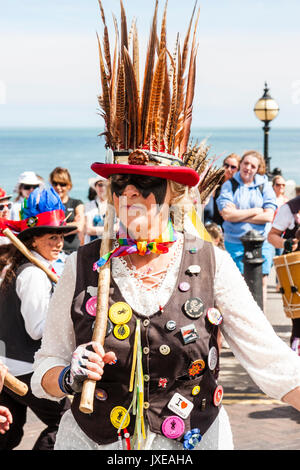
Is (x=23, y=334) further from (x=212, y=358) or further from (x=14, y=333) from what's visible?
(x=212, y=358)

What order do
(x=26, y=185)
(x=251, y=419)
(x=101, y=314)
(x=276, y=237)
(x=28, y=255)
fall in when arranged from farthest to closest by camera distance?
(x=26, y=185) → (x=276, y=237) → (x=251, y=419) → (x=28, y=255) → (x=101, y=314)

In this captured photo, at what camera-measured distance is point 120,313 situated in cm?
258

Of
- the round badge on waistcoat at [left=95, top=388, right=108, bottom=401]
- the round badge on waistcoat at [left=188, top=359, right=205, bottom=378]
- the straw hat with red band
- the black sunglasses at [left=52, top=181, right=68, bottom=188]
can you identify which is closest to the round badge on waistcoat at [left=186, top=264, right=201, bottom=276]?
the round badge on waistcoat at [left=188, top=359, right=205, bottom=378]

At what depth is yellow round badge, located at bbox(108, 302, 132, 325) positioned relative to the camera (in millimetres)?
2570

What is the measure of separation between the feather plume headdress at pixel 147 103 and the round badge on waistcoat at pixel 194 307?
0.44 meters

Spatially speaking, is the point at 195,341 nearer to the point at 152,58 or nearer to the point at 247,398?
the point at 152,58

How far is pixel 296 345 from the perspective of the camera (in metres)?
5.95

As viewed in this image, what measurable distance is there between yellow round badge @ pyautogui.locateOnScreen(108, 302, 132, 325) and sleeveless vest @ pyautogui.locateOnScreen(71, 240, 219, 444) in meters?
0.02

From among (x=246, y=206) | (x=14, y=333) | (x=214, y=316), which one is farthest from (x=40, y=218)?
(x=246, y=206)

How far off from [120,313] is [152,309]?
0.12 meters

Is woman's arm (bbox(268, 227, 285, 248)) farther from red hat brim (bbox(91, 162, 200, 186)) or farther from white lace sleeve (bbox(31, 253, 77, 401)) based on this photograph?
white lace sleeve (bbox(31, 253, 77, 401))

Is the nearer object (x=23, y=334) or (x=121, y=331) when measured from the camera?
(x=121, y=331)

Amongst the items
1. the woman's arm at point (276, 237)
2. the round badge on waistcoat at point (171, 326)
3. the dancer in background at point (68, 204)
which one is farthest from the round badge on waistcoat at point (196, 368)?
the dancer in background at point (68, 204)

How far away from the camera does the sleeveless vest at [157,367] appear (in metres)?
2.55
